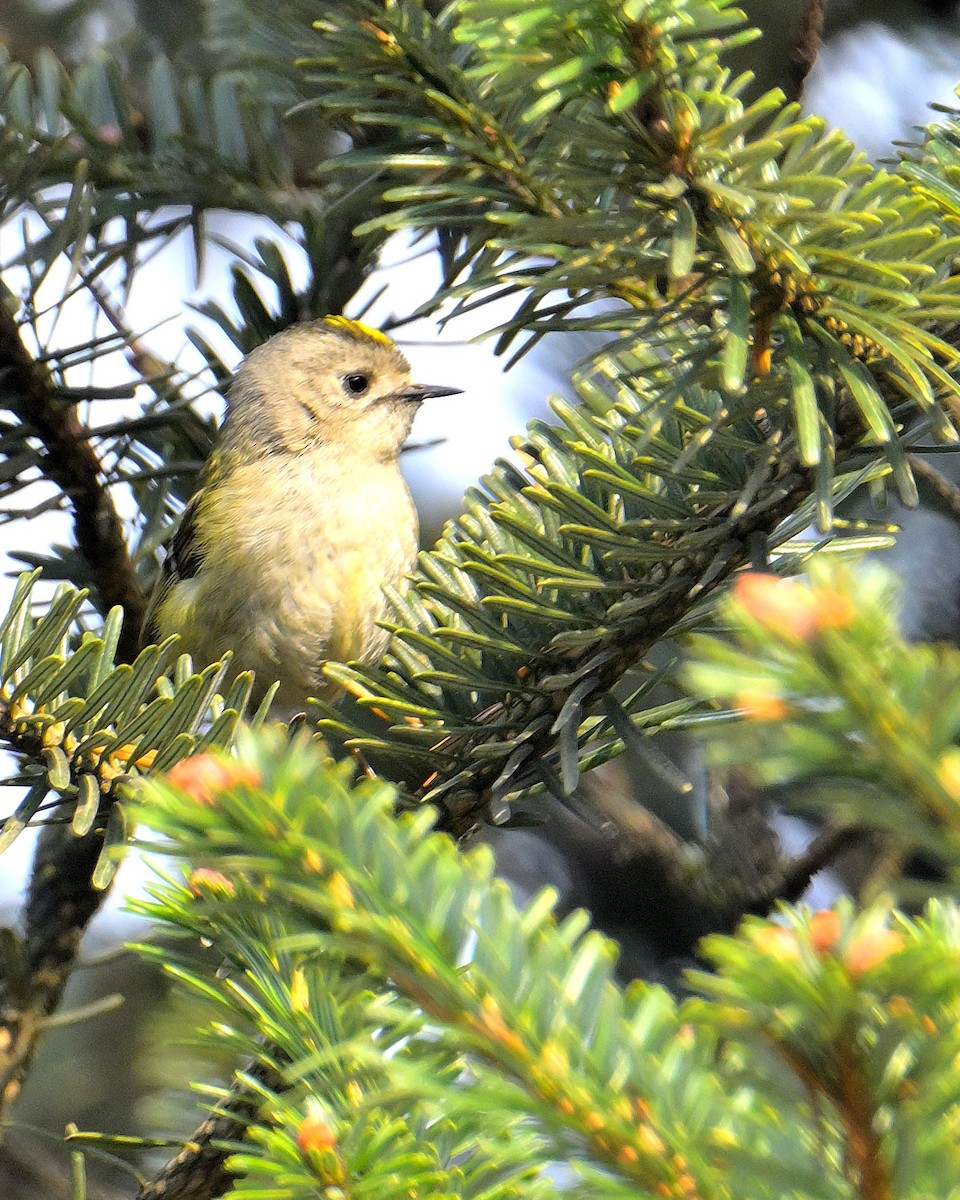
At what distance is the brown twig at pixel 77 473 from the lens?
63.7 inches

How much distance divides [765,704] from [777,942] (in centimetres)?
8

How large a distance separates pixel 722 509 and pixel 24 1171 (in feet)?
5.48

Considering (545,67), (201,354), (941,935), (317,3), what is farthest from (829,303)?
(201,354)

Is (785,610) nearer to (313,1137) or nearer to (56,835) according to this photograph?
(313,1137)

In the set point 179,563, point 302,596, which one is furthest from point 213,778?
point 179,563

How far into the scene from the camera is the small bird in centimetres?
222

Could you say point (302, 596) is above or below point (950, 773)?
above

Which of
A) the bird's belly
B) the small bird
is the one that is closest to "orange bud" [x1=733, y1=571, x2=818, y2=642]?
the small bird

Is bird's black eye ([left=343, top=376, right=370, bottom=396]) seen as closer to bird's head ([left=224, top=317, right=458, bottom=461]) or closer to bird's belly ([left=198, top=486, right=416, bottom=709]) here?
bird's head ([left=224, top=317, right=458, bottom=461])

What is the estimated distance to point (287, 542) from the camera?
7.52 feet

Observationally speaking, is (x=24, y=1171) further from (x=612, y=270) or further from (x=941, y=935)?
(x=941, y=935)

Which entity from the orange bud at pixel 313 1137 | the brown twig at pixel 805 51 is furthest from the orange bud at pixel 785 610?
the brown twig at pixel 805 51

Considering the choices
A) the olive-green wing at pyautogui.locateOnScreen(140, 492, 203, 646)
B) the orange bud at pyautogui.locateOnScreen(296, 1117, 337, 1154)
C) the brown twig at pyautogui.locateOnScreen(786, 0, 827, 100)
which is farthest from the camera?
the olive-green wing at pyautogui.locateOnScreen(140, 492, 203, 646)

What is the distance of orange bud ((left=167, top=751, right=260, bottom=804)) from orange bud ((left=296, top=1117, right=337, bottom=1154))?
0.22 meters
